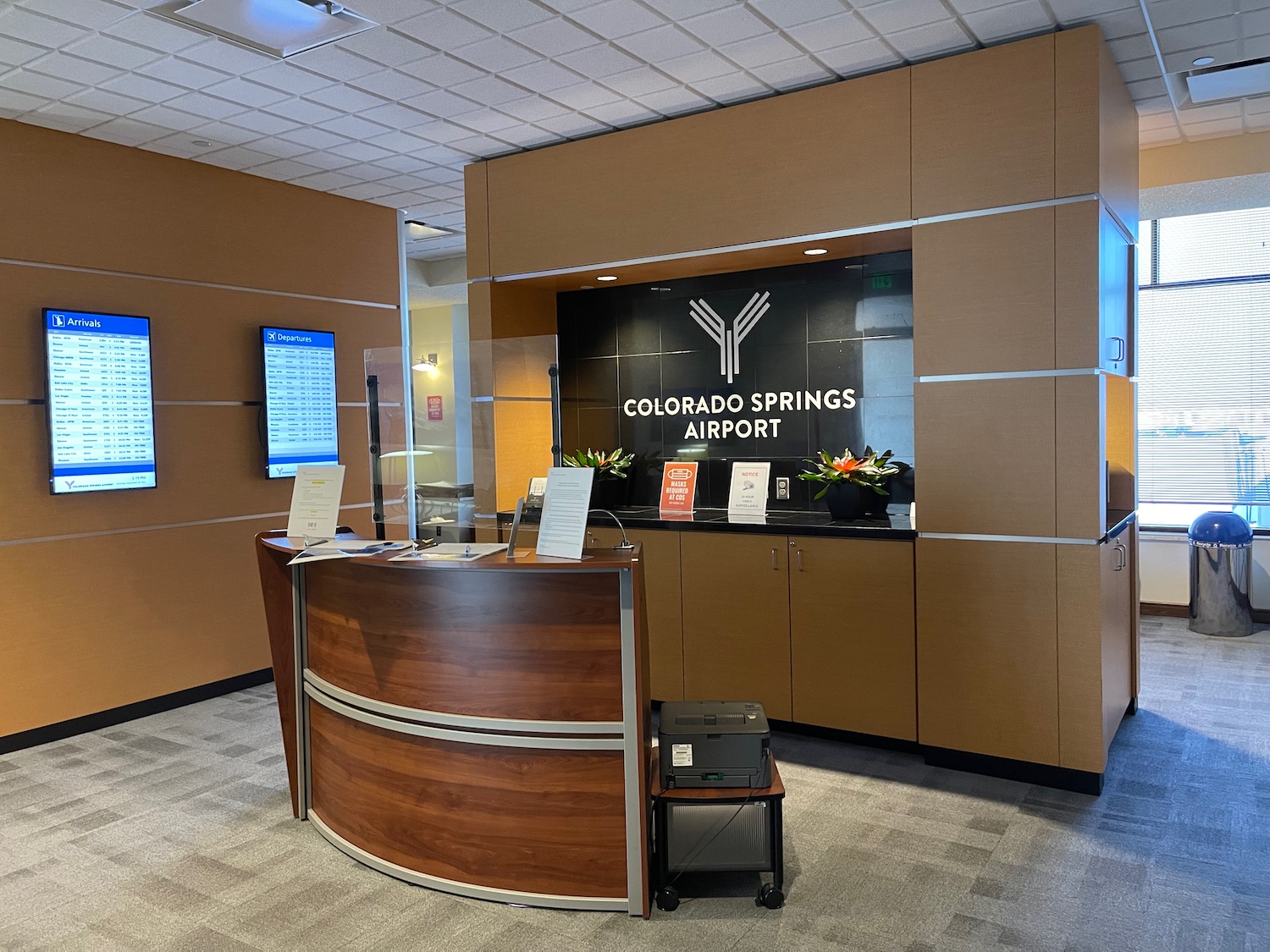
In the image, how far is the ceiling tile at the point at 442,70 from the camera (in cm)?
418

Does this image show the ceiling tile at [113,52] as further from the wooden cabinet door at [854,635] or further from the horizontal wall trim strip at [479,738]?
the wooden cabinet door at [854,635]

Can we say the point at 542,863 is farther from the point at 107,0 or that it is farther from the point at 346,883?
the point at 107,0

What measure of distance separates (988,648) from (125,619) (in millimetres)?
4569

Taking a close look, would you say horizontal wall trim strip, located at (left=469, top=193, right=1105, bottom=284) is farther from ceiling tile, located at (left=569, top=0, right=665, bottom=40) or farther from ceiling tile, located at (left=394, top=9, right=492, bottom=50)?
ceiling tile, located at (left=394, top=9, right=492, bottom=50)

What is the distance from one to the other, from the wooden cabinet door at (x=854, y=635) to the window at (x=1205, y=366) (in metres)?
3.54

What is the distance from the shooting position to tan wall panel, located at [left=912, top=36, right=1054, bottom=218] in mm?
3834

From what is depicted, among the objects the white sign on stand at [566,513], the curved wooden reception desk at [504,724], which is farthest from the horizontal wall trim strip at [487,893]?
the white sign on stand at [566,513]

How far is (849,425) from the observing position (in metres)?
5.04

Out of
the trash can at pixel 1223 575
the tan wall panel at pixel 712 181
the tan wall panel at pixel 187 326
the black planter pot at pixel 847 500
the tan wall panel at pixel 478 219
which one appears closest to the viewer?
the tan wall panel at pixel 712 181

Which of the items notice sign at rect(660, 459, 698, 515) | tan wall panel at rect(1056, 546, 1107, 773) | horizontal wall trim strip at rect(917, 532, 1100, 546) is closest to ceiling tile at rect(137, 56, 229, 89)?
notice sign at rect(660, 459, 698, 515)

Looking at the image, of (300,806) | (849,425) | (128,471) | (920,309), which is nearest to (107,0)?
(128,471)

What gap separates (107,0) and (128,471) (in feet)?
8.43

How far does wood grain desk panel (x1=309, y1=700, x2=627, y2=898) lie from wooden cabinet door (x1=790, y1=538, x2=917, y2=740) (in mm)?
1785

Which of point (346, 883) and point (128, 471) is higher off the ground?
point (128, 471)
